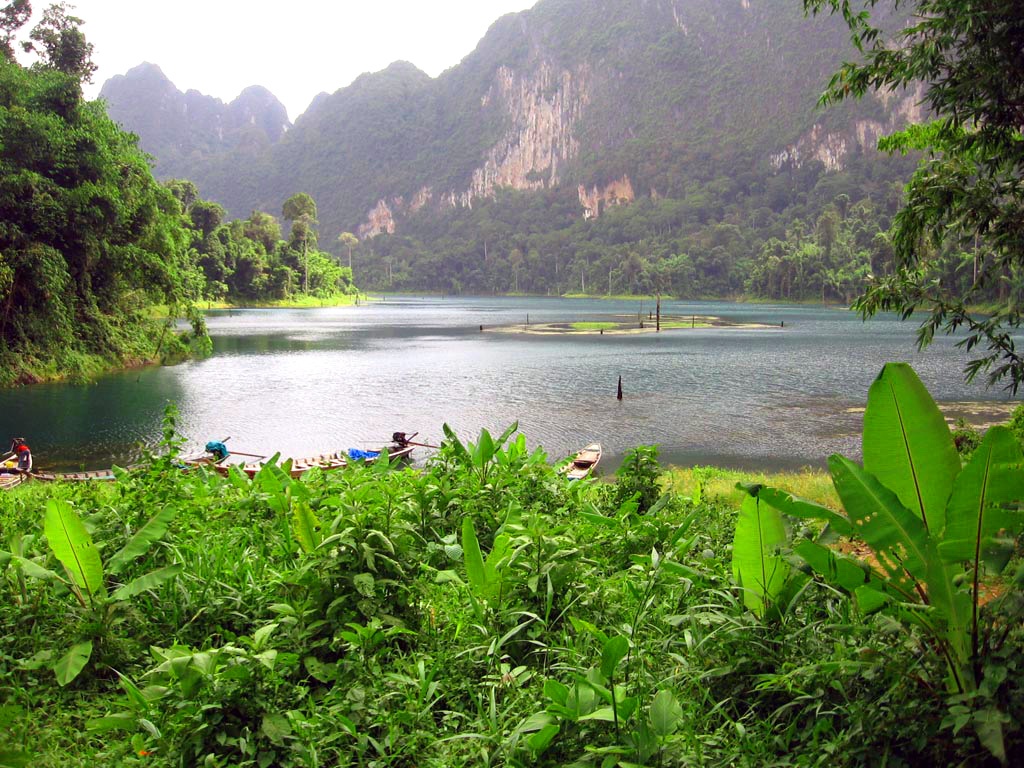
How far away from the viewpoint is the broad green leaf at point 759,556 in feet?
9.00

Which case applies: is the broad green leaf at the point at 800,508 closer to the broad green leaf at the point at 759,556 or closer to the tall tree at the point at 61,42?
the broad green leaf at the point at 759,556

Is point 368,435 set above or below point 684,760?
below

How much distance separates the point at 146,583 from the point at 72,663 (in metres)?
0.40

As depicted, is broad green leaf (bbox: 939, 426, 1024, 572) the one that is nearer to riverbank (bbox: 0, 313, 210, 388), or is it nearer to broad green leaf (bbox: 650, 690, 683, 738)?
broad green leaf (bbox: 650, 690, 683, 738)

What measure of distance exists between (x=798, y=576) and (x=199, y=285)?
2285 inches

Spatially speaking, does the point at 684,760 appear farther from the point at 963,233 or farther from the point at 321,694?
the point at 963,233

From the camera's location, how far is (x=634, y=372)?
33.2 metres

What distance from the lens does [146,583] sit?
306 centimetres

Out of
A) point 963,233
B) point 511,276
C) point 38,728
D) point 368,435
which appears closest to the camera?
point 38,728

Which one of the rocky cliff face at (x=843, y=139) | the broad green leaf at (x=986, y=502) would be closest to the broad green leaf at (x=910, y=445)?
the broad green leaf at (x=986, y=502)

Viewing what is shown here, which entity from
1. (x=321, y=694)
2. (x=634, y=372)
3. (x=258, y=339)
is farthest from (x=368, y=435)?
(x=258, y=339)

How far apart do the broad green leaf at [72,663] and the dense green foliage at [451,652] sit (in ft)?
0.04

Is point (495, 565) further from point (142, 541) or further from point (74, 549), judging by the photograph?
point (74, 549)

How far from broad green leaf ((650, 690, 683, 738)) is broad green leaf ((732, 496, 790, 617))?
682 mm
